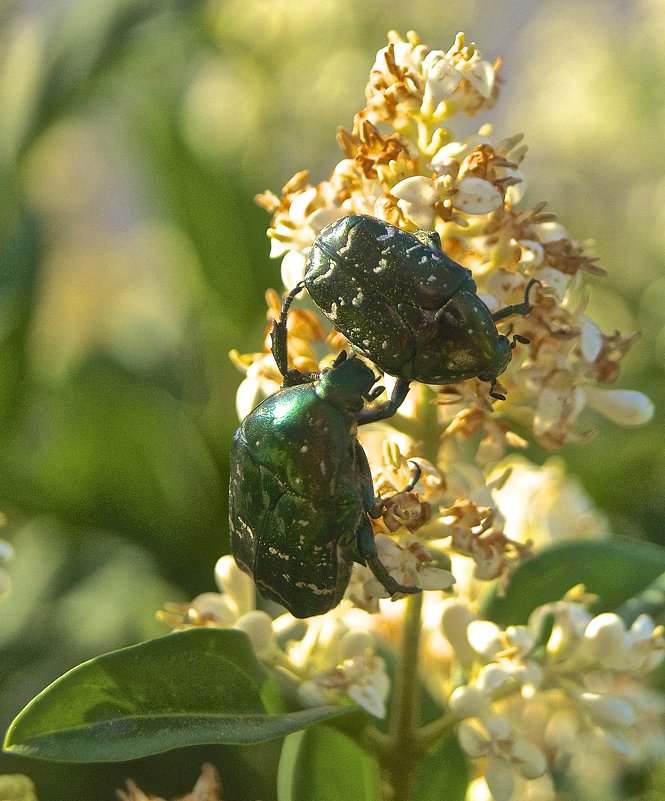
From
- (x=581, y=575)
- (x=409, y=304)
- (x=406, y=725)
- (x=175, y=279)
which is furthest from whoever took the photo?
(x=175, y=279)

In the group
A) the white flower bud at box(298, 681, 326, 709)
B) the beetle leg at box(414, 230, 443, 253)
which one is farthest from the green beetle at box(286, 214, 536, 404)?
the white flower bud at box(298, 681, 326, 709)

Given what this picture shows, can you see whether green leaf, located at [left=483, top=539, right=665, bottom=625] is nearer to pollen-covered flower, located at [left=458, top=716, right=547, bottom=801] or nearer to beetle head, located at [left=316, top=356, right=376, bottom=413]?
pollen-covered flower, located at [left=458, top=716, right=547, bottom=801]

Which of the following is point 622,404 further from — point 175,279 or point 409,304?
point 175,279

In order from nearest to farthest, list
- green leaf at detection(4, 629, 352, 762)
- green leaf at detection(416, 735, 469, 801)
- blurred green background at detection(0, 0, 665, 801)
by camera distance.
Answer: green leaf at detection(4, 629, 352, 762) < green leaf at detection(416, 735, 469, 801) < blurred green background at detection(0, 0, 665, 801)

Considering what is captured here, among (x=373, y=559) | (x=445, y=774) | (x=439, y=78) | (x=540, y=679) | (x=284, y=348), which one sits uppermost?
(x=439, y=78)

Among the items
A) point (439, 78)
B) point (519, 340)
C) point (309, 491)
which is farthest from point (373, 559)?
point (439, 78)

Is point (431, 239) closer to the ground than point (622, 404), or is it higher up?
higher up

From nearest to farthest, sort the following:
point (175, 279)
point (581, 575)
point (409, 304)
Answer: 1. point (409, 304)
2. point (581, 575)
3. point (175, 279)

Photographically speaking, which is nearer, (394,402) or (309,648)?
(394,402)
